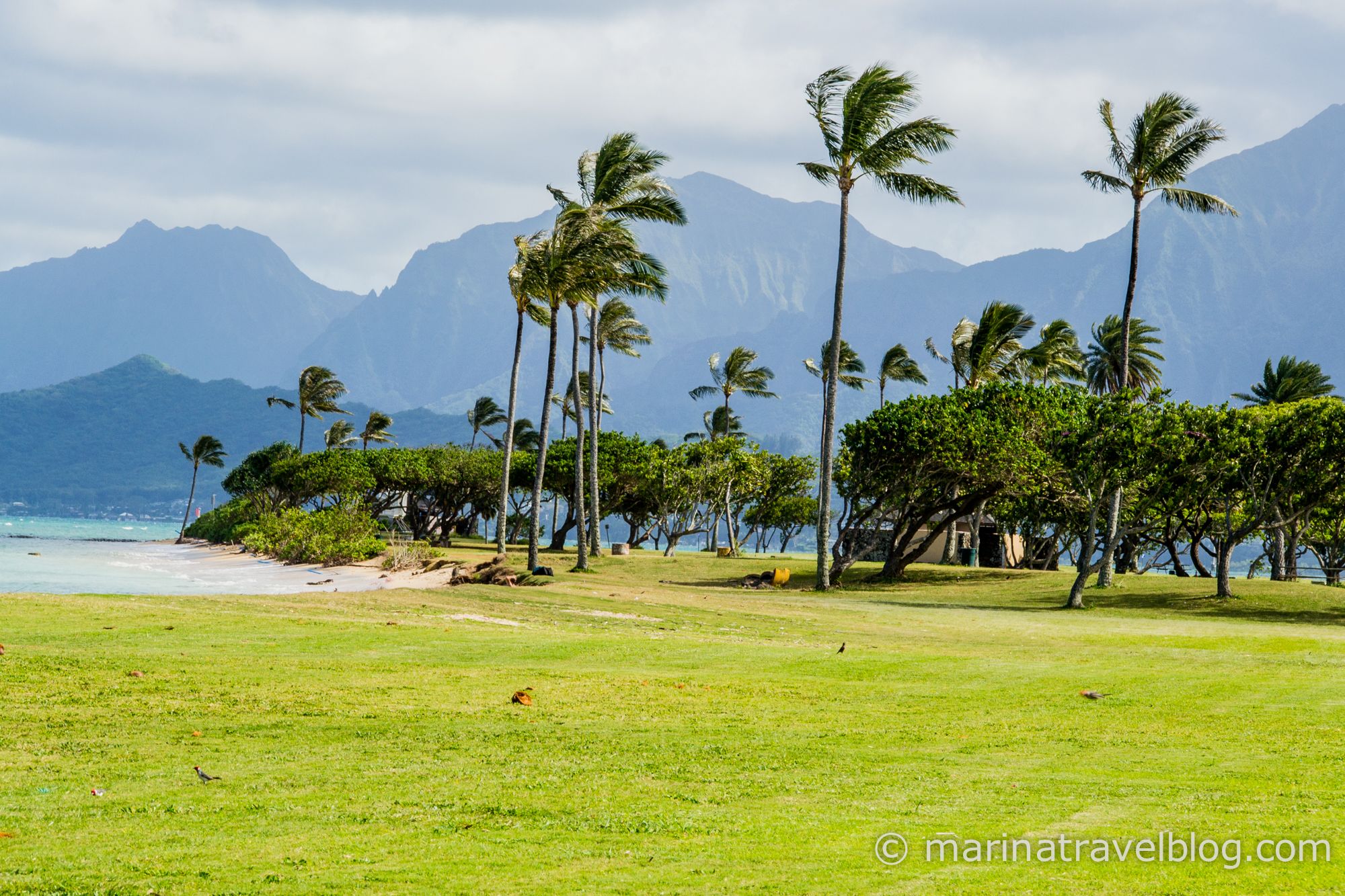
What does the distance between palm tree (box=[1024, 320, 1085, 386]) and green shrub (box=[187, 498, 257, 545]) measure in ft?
180

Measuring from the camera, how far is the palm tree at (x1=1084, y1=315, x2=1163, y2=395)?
65.7 metres

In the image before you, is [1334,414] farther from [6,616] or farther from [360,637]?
[6,616]

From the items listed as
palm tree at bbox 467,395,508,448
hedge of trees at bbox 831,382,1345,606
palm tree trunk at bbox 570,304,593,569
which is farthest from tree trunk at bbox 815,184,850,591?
palm tree at bbox 467,395,508,448

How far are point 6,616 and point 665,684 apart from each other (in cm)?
1217

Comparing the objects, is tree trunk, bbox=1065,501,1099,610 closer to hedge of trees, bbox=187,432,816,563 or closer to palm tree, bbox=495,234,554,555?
palm tree, bbox=495,234,554,555

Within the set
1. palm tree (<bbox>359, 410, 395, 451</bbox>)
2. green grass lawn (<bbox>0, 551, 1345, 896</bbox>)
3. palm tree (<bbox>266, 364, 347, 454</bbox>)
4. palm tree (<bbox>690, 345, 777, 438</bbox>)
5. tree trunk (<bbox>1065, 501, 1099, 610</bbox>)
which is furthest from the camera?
palm tree (<bbox>359, 410, 395, 451</bbox>)

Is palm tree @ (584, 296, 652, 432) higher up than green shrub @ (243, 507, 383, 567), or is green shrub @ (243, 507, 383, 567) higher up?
palm tree @ (584, 296, 652, 432)

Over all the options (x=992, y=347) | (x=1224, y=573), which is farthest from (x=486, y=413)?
(x=1224, y=573)

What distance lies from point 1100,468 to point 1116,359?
21.6 metres

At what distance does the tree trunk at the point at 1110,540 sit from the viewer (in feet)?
146

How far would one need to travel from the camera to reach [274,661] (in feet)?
53.3

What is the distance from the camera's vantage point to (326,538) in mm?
57531

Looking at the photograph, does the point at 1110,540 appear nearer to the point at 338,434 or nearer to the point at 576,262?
the point at 576,262

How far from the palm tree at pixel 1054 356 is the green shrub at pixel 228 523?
2161 inches
